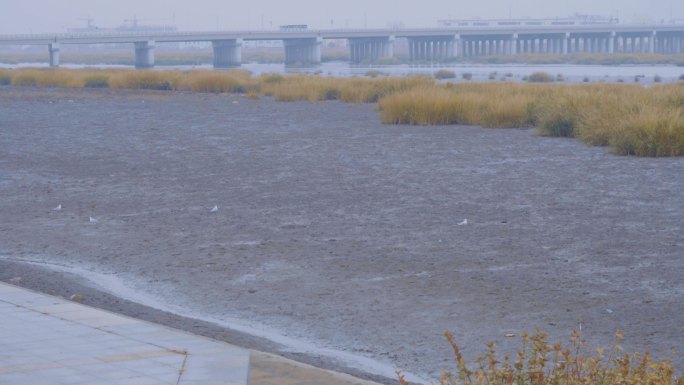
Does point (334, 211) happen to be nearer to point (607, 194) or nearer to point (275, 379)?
point (607, 194)

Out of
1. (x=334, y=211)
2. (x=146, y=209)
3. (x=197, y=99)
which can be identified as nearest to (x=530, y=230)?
(x=334, y=211)

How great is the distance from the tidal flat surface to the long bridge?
10156 cm

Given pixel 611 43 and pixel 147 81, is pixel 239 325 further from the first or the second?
pixel 611 43

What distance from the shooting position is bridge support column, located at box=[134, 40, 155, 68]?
129 meters

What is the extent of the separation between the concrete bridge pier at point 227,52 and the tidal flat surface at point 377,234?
110041 mm

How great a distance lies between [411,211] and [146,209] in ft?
12.8

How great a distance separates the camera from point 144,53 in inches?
5153

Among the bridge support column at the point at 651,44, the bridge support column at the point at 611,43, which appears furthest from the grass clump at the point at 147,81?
the bridge support column at the point at 651,44

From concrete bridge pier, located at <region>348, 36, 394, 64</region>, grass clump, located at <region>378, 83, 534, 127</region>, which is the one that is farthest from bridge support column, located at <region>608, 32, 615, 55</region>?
grass clump, located at <region>378, 83, 534, 127</region>

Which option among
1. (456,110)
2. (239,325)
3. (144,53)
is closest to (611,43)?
(144,53)

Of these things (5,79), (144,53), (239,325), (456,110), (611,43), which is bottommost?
(611,43)

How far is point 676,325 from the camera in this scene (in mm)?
9164

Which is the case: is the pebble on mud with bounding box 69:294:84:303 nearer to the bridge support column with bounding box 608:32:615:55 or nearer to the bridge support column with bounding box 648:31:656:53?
the bridge support column with bounding box 608:32:615:55

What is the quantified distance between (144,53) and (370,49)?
131 ft
